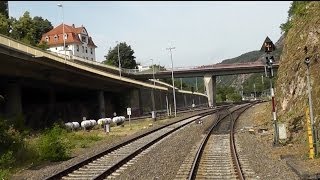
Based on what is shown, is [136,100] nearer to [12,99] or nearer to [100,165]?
[12,99]

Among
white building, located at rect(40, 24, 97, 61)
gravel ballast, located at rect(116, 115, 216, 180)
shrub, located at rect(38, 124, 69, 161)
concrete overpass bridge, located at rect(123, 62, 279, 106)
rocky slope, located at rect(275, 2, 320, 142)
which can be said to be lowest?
gravel ballast, located at rect(116, 115, 216, 180)

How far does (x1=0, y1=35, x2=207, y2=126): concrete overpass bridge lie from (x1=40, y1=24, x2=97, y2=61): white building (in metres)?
43.9

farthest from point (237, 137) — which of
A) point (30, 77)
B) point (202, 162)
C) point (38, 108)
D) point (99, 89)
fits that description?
point (99, 89)

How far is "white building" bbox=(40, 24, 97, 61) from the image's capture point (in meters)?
131

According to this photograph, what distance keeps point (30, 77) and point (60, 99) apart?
25336mm

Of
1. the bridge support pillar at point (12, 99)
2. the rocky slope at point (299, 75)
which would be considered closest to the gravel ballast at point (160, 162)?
the rocky slope at point (299, 75)

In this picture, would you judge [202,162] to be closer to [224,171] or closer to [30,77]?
[224,171]

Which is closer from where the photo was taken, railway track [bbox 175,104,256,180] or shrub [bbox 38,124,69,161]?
railway track [bbox 175,104,256,180]

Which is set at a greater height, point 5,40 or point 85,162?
point 5,40

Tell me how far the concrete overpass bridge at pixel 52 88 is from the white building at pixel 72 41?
4387 cm

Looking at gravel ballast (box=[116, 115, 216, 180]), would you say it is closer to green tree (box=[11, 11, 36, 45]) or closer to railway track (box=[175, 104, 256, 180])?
railway track (box=[175, 104, 256, 180])

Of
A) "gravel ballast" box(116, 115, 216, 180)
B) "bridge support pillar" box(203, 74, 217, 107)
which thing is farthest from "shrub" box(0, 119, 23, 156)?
"bridge support pillar" box(203, 74, 217, 107)

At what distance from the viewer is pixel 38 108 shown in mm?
52719

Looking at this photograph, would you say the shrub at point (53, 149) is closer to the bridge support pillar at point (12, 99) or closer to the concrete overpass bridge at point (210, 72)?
the bridge support pillar at point (12, 99)
